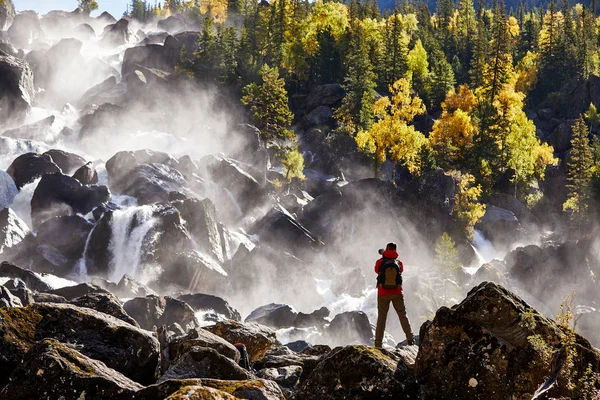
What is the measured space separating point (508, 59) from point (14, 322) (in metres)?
92.2

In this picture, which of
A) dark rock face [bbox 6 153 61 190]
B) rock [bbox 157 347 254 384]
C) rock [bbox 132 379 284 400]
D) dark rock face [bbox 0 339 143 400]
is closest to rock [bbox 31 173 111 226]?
dark rock face [bbox 6 153 61 190]

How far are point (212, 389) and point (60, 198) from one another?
165 ft

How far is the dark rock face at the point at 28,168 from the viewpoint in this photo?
5822cm

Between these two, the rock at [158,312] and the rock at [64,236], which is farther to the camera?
the rock at [64,236]

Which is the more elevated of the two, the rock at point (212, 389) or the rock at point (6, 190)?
the rock at point (6, 190)

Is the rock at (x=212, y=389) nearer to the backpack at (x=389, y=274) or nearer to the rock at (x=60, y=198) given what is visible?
the backpack at (x=389, y=274)

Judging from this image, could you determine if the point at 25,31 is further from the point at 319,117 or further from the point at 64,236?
the point at 64,236

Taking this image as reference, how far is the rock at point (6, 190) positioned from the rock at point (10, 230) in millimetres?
5298

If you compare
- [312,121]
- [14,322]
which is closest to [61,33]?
[312,121]

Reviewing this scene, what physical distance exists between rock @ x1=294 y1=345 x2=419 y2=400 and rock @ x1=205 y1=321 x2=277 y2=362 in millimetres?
7864

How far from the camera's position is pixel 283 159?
7625 centimetres

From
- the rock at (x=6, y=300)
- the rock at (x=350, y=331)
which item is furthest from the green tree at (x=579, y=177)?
the rock at (x=6, y=300)

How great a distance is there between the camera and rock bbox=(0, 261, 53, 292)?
131 feet

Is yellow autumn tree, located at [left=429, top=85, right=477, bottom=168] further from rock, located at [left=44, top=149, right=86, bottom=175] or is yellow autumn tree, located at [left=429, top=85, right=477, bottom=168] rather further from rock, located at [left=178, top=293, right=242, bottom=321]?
rock, located at [left=178, top=293, right=242, bottom=321]
